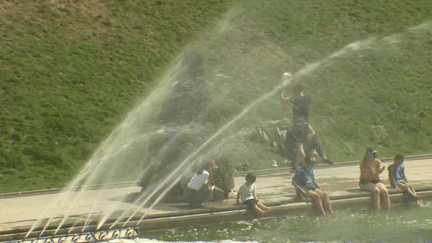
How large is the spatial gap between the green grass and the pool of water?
23.2 feet

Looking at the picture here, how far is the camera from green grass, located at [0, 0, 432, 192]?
22.2 m

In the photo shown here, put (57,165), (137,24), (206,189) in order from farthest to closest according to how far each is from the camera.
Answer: (137,24) < (57,165) < (206,189)

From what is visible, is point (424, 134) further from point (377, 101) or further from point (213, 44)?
point (213, 44)

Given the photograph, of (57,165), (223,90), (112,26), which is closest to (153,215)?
(57,165)

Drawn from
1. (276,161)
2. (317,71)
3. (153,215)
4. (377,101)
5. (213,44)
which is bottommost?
(153,215)

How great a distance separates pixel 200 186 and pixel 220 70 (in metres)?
15.0

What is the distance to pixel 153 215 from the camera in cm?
1284

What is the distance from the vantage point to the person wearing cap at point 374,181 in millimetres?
14789

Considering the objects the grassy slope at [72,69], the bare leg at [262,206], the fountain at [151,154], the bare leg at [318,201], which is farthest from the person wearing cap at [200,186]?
the grassy slope at [72,69]

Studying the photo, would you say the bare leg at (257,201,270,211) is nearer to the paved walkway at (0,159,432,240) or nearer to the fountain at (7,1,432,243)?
the paved walkway at (0,159,432,240)

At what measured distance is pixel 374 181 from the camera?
593 inches

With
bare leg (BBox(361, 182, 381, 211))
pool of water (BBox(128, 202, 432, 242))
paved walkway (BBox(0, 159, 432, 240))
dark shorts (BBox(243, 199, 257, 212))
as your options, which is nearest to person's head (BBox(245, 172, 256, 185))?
dark shorts (BBox(243, 199, 257, 212))

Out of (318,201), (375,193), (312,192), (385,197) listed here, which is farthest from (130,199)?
(385,197)

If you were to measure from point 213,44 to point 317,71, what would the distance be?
431cm
